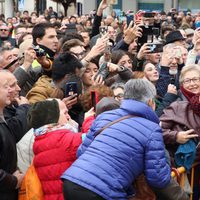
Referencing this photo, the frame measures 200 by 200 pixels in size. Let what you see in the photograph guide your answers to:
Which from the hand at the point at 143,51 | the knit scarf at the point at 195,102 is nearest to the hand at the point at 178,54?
the hand at the point at 143,51

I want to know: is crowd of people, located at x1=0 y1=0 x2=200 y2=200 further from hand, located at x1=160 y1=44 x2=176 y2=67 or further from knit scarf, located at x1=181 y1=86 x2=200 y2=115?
hand, located at x1=160 y1=44 x2=176 y2=67

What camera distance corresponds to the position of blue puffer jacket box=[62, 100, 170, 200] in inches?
136

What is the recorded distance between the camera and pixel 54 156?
12.6 ft

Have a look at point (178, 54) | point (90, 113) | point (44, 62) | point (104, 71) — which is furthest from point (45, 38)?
point (90, 113)

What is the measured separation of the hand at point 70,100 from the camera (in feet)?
15.9

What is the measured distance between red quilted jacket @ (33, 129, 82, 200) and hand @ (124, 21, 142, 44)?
3.57 m

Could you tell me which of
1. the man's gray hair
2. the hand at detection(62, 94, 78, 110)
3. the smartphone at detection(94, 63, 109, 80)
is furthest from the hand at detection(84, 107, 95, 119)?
the smartphone at detection(94, 63, 109, 80)

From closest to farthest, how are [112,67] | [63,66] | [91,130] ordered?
[91,130] → [63,66] → [112,67]

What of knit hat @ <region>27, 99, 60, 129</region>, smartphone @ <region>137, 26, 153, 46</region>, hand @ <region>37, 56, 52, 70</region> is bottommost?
knit hat @ <region>27, 99, 60, 129</region>

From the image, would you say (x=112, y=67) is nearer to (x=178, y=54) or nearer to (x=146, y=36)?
(x=178, y=54)

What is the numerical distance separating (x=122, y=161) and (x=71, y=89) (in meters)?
1.65

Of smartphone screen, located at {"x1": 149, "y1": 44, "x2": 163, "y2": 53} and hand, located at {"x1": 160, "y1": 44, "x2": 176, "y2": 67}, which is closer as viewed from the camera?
hand, located at {"x1": 160, "y1": 44, "x2": 176, "y2": 67}

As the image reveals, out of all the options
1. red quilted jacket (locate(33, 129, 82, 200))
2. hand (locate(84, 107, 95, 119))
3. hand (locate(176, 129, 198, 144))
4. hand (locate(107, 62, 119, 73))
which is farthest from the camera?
hand (locate(107, 62, 119, 73))

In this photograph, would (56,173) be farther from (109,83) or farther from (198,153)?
(109,83)
